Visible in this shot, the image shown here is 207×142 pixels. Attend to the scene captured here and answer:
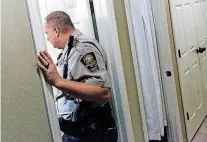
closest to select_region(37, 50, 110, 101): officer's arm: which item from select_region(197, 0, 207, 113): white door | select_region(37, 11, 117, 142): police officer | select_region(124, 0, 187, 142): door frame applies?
select_region(37, 11, 117, 142): police officer

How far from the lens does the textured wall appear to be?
0.90 metres

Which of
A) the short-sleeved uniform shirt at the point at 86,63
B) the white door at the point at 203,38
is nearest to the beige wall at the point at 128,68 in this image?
the short-sleeved uniform shirt at the point at 86,63

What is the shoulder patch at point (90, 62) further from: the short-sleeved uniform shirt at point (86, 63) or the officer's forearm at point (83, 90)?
the officer's forearm at point (83, 90)

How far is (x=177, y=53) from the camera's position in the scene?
8.57 ft

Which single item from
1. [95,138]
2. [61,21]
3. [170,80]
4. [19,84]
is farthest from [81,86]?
[170,80]

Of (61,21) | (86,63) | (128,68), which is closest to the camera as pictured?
(86,63)

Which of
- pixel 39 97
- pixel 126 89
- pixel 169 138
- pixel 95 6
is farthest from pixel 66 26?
pixel 169 138

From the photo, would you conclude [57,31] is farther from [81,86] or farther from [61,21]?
[81,86]

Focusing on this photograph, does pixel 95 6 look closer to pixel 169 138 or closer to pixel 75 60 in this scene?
pixel 75 60

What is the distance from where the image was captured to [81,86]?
50.1 inches

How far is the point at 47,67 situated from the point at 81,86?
0.25 m

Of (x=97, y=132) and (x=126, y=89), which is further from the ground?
(x=126, y=89)

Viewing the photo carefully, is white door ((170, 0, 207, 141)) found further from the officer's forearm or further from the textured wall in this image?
the textured wall

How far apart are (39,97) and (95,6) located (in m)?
0.89
